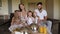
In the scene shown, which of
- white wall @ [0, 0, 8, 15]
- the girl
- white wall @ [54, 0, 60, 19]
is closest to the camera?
the girl

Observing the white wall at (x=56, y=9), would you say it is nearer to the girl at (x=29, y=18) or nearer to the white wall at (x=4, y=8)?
the white wall at (x=4, y=8)

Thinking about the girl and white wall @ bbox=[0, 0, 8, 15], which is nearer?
the girl

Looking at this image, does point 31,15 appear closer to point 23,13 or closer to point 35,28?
point 23,13

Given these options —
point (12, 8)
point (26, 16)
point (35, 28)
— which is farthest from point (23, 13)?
point (12, 8)

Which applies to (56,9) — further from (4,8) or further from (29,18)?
(29,18)

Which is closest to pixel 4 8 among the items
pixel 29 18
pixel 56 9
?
pixel 56 9

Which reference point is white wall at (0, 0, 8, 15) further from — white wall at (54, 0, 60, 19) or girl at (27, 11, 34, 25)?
girl at (27, 11, 34, 25)

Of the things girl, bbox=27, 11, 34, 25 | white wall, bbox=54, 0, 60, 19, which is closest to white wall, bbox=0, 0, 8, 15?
white wall, bbox=54, 0, 60, 19

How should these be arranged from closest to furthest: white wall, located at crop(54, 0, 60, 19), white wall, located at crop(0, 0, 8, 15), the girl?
the girl → white wall, located at crop(0, 0, 8, 15) → white wall, located at crop(54, 0, 60, 19)

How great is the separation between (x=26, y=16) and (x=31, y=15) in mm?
160

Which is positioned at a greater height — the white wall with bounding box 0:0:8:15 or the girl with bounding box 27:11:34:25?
the white wall with bounding box 0:0:8:15

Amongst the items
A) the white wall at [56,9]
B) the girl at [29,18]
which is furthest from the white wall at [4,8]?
the girl at [29,18]

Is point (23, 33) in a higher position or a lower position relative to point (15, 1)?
lower

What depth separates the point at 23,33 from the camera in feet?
8.82
